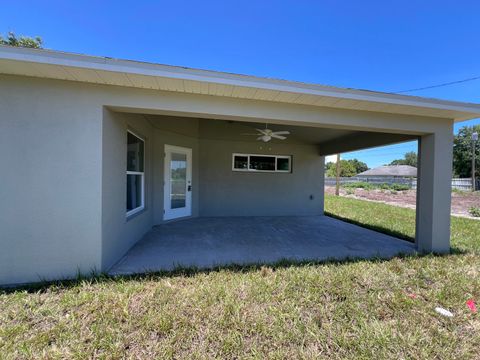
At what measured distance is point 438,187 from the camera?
4285mm

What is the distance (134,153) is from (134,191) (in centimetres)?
82

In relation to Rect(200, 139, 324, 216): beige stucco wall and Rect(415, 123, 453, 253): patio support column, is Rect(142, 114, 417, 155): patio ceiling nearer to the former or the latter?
Rect(200, 139, 324, 216): beige stucco wall

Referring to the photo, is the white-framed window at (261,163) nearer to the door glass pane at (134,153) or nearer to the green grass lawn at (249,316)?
the door glass pane at (134,153)

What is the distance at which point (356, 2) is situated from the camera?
572cm

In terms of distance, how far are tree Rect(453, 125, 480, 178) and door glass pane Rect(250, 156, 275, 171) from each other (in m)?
34.8

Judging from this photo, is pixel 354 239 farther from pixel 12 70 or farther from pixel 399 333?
pixel 12 70

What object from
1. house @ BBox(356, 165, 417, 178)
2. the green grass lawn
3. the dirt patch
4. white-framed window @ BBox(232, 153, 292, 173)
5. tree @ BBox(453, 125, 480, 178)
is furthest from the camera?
house @ BBox(356, 165, 417, 178)

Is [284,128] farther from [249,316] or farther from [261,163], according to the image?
[249,316]

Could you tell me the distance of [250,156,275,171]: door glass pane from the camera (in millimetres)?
8211

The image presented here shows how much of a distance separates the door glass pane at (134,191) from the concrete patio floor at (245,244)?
0.79 metres

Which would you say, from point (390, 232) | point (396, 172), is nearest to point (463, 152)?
point (396, 172)

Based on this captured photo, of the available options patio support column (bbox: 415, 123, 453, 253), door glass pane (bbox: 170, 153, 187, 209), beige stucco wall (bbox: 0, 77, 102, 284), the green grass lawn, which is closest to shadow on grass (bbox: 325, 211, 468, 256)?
patio support column (bbox: 415, 123, 453, 253)

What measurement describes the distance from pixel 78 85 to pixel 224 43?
5536mm

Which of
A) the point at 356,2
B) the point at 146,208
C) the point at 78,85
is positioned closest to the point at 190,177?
the point at 146,208
